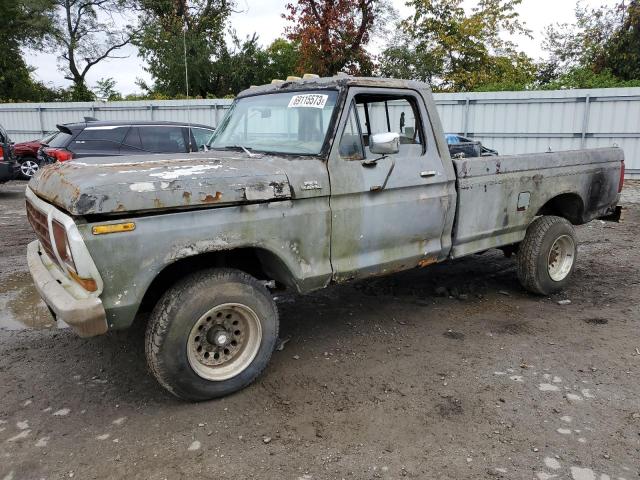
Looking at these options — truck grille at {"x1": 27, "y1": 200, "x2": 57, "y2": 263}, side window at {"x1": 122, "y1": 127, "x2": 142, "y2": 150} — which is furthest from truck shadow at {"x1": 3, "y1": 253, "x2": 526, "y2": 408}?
side window at {"x1": 122, "y1": 127, "x2": 142, "y2": 150}

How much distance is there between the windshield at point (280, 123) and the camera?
3.75 m

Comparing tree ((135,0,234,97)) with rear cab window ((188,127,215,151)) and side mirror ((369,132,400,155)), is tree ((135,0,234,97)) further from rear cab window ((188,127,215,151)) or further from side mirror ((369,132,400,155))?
side mirror ((369,132,400,155))

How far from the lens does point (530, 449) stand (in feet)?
9.36

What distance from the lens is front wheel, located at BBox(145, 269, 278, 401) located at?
3076 mm

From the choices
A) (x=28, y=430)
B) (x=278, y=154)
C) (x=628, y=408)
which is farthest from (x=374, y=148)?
(x=28, y=430)

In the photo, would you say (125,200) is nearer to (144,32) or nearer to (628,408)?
(628,408)

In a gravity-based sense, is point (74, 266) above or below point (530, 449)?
above

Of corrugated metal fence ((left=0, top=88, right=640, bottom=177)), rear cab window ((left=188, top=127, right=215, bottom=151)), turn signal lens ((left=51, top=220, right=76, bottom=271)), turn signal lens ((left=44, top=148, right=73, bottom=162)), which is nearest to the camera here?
turn signal lens ((left=51, top=220, right=76, bottom=271))

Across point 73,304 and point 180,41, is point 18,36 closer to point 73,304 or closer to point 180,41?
point 180,41

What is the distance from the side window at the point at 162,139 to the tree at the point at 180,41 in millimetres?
17904

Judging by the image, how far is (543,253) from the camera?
5133 millimetres

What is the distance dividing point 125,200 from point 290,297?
2839 mm

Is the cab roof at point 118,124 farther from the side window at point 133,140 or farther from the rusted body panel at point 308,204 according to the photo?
the rusted body panel at point 308,204

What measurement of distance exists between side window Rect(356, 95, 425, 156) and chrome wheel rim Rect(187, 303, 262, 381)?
164 cm
